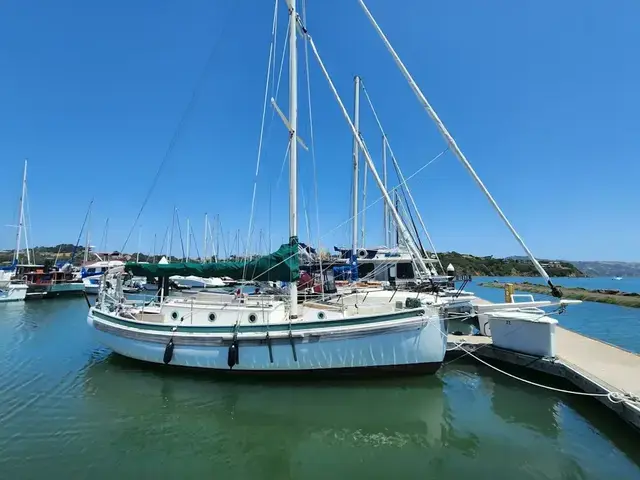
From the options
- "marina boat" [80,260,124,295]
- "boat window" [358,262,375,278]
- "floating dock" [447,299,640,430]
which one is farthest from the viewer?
"marina boat" [80,260,124,295]

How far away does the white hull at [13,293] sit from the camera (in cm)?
3890

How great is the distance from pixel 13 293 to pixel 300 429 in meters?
45.8

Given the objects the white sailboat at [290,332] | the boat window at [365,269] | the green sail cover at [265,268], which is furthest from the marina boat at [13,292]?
the green sail cover at [265,268]

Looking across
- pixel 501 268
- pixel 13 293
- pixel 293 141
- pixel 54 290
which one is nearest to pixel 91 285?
pixel 54 290

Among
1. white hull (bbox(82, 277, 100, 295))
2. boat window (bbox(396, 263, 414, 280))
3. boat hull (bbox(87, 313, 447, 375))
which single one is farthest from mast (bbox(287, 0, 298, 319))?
white hull (bbox(82, 277, 100, 295))

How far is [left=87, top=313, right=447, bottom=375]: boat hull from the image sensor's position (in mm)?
11000

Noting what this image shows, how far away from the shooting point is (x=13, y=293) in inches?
1548

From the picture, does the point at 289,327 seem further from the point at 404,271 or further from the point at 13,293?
the point at 13,293

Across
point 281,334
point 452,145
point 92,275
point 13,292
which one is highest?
point 452,145

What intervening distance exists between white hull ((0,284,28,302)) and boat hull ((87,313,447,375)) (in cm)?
4042

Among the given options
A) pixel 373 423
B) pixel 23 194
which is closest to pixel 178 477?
pixel 373 423

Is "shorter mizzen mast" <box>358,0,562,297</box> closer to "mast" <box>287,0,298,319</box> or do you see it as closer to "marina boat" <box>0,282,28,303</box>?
"mast" <box>287,0,298,319</box>

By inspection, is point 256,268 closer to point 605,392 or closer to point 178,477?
point 178,477

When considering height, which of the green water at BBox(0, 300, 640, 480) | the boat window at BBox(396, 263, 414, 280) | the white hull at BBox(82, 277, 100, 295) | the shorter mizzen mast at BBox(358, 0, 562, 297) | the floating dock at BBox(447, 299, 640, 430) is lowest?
the green water at BBox(0, 300, 640, 480)
